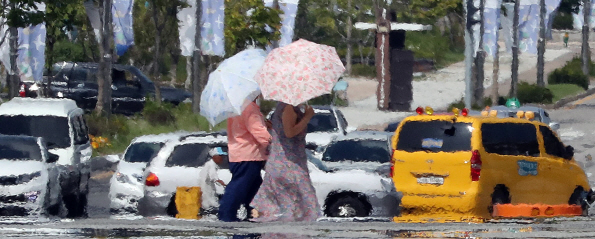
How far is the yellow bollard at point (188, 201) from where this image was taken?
1131 cm

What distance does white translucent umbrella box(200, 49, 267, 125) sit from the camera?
9289mm

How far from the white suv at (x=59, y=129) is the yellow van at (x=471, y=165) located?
4.56 metres

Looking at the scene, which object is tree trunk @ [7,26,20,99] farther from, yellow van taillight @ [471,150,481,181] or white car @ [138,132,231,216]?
yellow van taillight @ [471,150,481,181]

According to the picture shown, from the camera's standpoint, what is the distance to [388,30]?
35156mm

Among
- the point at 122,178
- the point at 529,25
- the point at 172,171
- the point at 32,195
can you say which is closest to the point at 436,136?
the point at 172,171

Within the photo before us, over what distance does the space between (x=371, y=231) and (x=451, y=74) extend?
56748 millimetres

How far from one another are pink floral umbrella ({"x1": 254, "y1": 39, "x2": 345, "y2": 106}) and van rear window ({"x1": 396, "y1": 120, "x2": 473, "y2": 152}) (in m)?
3.68

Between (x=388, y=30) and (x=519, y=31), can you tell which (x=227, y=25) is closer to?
(x=388, y=30)

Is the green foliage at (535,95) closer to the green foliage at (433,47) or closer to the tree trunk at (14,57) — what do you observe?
the tree trunk at (14,57)

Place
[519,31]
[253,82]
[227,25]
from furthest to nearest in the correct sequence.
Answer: [519,31] → [227,25] → [253,82]

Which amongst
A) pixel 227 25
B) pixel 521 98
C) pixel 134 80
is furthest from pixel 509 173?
pixel 521 98

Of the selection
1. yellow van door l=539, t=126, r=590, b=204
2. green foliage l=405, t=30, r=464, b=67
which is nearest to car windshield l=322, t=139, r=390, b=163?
yellow van door l=539, t=126, r=590, b=204

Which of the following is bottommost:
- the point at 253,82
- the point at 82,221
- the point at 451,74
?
the point at 451,74

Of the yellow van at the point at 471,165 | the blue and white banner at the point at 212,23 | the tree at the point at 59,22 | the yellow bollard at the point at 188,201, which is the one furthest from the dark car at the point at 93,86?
the yellow bollard at the point at 188,201
